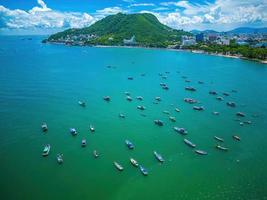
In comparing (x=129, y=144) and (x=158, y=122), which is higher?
(x=158, y=122)

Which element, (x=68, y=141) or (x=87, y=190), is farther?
(x=68, y=141)

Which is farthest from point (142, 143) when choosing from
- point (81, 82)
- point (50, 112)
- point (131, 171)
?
point (81, 82)

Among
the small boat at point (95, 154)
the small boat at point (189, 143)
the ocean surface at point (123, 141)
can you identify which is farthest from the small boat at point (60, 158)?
the small boat at point (189, 143)

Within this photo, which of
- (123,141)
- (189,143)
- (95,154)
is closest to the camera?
(95,154)

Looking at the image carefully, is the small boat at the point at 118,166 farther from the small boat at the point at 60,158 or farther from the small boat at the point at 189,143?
the small boat at the point at 189,143

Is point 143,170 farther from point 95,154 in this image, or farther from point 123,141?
point 123,141

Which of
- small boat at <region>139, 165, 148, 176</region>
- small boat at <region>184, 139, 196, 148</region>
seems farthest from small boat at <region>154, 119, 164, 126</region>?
small boat at <region>139, 165, 148, 176</region>

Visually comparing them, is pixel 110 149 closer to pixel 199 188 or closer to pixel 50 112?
pixel 199 188

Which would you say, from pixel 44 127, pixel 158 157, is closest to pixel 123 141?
pixel 158 157
